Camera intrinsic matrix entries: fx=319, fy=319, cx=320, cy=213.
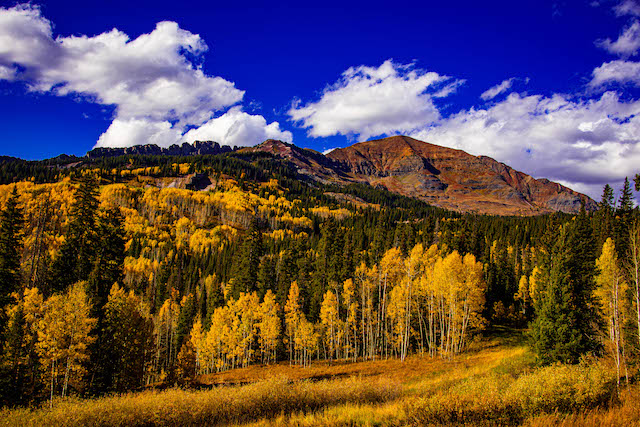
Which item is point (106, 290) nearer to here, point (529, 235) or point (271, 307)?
point (271, 307)

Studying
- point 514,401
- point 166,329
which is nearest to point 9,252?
point 514,401

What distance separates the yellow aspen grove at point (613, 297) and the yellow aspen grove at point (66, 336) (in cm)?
3160

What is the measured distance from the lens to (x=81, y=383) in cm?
2372

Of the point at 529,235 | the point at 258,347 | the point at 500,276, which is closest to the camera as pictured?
the point at 258,347

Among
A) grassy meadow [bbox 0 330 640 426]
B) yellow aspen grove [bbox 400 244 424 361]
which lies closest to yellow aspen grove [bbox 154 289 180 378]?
yellow aspen grove [bbox 400 244 424 361]

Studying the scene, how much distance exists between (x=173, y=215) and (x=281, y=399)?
669ft

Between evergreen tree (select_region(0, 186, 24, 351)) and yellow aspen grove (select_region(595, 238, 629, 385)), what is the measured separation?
3981cm

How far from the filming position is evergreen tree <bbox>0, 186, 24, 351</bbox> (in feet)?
84.0

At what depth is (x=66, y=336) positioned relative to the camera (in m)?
23.1

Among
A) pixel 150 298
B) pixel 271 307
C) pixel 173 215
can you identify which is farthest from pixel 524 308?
pixel 173 215

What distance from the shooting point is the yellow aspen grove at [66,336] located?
73.9 feet

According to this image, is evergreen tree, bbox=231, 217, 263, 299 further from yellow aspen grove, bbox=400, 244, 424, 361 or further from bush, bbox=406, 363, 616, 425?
bush, bbox=406, 363, 616, 425

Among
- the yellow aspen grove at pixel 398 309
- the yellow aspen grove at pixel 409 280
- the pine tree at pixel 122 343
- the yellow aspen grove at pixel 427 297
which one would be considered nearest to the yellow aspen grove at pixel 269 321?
the yellow aspen grove at pixel 398 309

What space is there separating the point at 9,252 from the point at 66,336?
997 centimetres
